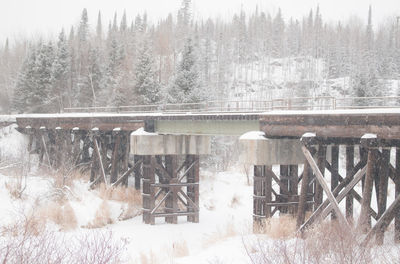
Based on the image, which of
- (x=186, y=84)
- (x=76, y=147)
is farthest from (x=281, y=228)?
(x=186, y=84)

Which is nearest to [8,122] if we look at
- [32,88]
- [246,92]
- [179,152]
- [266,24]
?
[32,88]

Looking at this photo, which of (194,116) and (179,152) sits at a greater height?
(194,116)

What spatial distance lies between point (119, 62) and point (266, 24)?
55641 mm

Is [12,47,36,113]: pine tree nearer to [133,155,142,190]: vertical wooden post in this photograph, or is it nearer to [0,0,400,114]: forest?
[0,0,400,114]: forest

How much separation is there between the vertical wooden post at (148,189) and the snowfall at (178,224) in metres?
0.46

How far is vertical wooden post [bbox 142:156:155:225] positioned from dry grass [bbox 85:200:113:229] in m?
1.55

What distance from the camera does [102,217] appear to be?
21.8 metres

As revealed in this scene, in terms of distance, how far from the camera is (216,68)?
82125 millimetres

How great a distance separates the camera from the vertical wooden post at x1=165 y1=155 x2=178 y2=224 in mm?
22562

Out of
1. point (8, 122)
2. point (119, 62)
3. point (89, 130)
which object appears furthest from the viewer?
point (119, 62)

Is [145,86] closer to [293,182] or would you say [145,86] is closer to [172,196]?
[172,196]

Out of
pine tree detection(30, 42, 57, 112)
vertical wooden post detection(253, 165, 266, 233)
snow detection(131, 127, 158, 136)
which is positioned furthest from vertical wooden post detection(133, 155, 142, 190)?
pine tree detection(30, 42, 57, 112)

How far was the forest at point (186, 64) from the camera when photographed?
3778 cm

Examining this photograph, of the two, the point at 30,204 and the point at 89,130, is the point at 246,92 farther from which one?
the point at 30,204
